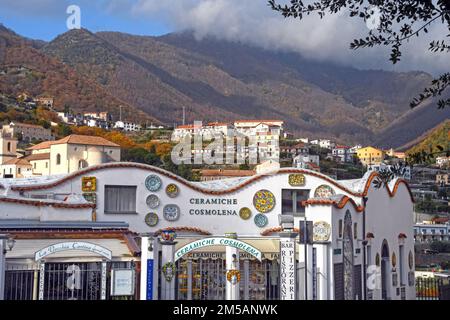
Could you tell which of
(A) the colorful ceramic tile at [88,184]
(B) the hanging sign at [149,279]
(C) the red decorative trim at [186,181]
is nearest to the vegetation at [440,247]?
(C) the red decorative trim at [186,181]

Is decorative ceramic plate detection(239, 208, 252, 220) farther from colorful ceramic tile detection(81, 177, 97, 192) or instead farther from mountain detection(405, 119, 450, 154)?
mountain detection(405, 119, 450, 154)

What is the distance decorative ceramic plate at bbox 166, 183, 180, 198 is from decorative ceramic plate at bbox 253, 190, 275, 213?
3.21 metres

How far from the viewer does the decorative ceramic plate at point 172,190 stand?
25.6 m

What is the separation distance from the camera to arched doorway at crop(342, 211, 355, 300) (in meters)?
21.0

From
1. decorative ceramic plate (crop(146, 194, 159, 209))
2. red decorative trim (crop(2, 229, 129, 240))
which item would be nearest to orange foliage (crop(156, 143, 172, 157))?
decorative ceramic plate (crop(146, 194, 159, 209))

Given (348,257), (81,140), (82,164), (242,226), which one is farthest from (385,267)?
(81,140)

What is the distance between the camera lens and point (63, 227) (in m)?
21.1

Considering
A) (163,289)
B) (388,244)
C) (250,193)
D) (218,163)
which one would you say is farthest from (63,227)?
(218,163)

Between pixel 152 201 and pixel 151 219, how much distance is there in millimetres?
689

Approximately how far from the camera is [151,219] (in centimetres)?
2527

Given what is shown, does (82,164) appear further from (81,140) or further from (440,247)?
(440,247)

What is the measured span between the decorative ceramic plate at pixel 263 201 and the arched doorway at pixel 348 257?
480cm
